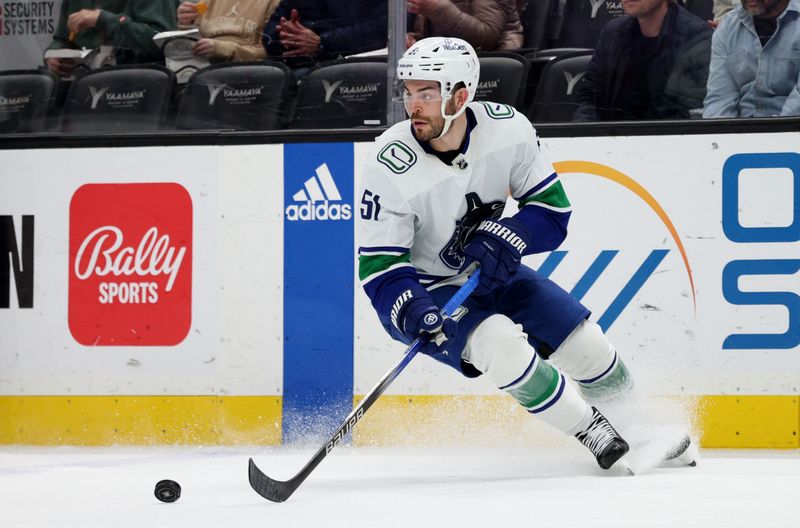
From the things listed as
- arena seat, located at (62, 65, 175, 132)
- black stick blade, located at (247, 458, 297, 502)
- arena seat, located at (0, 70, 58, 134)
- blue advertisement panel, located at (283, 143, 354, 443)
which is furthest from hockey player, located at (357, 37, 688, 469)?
arena seat, located at (0, 70, 58, 134)

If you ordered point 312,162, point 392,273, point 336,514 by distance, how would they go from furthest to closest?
point 312,162 → point 392,273 → point 336,514

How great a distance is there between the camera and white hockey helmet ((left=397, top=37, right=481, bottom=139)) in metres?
3.40

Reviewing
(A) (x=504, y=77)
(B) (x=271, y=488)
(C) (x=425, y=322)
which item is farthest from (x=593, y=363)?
(A) (x=504, y=77)

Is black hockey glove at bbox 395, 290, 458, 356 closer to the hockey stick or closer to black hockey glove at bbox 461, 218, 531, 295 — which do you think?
the hockey stick

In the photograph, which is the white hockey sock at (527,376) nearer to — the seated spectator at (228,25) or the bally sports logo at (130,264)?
the bally sports logo at (130,264)

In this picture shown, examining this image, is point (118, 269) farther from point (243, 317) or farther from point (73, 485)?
point (73, 485)

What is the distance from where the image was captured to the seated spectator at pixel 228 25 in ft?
15.4

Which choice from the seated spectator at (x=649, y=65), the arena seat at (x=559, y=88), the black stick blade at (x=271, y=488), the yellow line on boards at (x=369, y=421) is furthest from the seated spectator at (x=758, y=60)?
the black stick blade at (x=271, y=488)

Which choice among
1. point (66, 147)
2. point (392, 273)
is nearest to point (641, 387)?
point (392, 273)

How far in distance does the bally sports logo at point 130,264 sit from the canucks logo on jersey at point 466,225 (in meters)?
1.39

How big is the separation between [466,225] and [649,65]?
46.0 inches

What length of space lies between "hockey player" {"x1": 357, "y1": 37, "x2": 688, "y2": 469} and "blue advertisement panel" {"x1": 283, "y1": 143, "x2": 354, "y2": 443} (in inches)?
37.5

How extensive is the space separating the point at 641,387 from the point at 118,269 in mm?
1904

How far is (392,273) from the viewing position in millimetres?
3373
